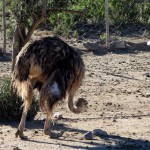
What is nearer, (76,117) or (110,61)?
(76,117)

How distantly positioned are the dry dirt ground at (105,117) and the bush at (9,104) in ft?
0.36

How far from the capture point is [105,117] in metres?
7.98

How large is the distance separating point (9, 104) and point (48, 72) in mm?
1124

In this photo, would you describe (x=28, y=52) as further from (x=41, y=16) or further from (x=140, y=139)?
(x=140, y=139)

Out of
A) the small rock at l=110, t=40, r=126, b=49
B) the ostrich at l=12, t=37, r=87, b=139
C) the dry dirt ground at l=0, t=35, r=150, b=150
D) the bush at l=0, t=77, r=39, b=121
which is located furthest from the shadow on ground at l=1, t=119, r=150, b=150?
the small rock at l=110, t=40, r=126, b=49

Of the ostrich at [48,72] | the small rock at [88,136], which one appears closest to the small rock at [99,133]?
the small rock at [88,136]

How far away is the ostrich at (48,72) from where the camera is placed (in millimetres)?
6480

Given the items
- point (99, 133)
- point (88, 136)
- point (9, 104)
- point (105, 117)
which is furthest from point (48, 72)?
point (105, 117)

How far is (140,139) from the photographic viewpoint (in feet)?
22.2

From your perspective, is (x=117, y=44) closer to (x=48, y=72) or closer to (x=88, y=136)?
(x=88, y=136)

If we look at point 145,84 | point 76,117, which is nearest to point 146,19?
point 145,84

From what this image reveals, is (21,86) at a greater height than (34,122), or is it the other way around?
(21,86)

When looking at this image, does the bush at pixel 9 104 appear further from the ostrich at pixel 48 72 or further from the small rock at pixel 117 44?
the small rock at pixel 117 44

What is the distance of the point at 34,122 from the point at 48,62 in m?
1.37
